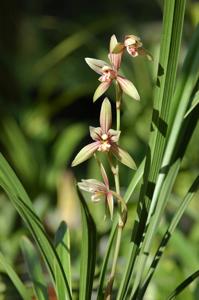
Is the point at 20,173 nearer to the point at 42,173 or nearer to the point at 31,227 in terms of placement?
the point at 42,173

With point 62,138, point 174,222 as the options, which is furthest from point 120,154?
point 62,138

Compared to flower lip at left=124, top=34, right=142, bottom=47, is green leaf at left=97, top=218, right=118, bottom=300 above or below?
below

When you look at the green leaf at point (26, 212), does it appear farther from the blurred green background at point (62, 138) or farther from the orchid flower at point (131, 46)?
the blurred green background at point (62, 138)

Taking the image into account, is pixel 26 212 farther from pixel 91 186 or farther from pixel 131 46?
pixel 131 46

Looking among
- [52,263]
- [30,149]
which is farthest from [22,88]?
[52,263]

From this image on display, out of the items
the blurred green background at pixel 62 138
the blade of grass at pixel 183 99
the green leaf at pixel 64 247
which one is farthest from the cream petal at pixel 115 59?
the blurred green background at pixel 62 138

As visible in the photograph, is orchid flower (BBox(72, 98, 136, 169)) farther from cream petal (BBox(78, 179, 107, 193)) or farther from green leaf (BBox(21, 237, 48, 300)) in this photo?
green leaf (BBox(21, 237, 48, 300))

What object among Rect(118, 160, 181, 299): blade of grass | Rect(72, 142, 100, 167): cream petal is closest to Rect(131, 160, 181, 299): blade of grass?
Rect(118, 160, 181, 299): blade of grass
